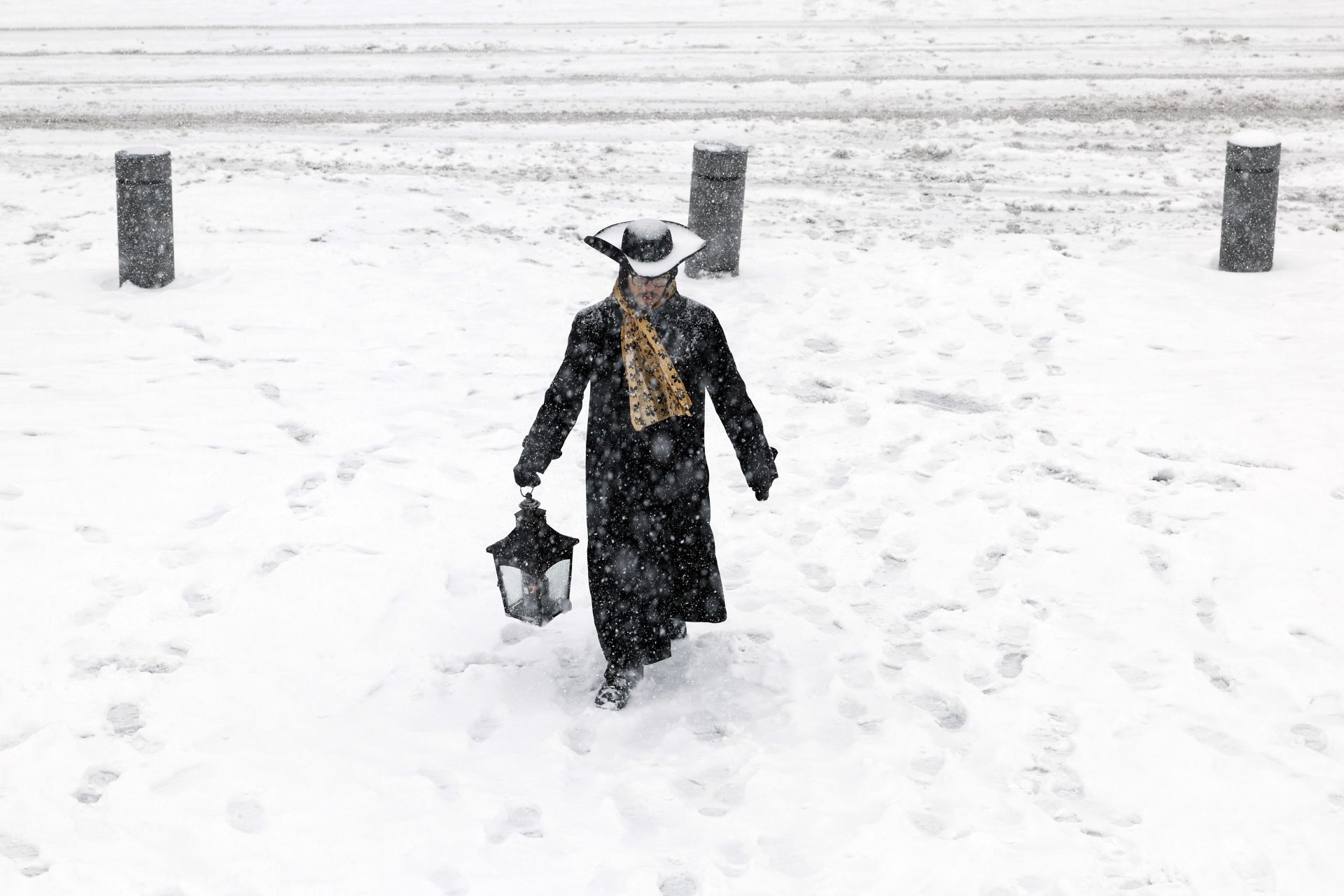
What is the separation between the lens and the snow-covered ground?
13.4 ft

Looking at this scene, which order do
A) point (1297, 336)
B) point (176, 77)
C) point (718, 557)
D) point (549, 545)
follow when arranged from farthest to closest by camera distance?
point (176, 77) < point (1297, 336) < point (718, 557) < point (549, 545)

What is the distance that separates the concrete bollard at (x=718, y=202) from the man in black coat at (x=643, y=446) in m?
4.11

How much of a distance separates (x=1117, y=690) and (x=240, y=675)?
3.07 m

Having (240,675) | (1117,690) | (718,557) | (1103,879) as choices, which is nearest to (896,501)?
(718,557)

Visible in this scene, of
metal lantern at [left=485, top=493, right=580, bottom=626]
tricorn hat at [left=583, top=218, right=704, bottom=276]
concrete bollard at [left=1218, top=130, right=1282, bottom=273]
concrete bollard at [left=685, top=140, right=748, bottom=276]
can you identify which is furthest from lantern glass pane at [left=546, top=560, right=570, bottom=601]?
concrete bollard at [left=1218, top=130, right=1282, bottom=273]

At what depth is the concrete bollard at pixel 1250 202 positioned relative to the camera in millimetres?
8594

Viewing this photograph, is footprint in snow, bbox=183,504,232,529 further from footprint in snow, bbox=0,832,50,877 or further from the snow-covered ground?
footprint in snow, bbox=0,832,50,877

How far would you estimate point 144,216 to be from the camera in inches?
324

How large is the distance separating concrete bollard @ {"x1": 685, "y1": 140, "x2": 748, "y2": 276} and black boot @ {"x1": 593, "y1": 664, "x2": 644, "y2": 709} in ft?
14.5

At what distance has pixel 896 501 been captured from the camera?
6.27m

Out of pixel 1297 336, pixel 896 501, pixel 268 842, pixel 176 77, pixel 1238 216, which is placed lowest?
pixel 268 842

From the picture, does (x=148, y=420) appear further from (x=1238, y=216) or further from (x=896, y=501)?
(x=1238, y=216)

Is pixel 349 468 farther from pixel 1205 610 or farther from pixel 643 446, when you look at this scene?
pixel 1205 610

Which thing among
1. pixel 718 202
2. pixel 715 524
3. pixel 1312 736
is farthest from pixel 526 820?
pixel 718 202
